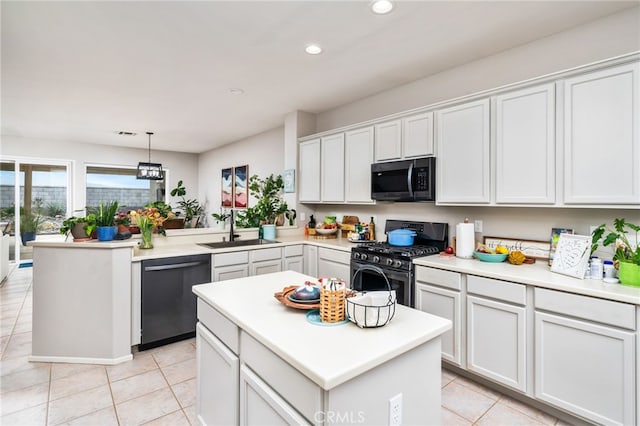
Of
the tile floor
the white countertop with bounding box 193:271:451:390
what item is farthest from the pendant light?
the white countertop with bounding box 193:271:451:390

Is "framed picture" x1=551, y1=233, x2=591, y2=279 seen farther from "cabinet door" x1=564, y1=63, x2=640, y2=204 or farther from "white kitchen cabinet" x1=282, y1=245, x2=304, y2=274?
"white kitchen cabinet" x1=282, y1=245, x2=304, y2=274

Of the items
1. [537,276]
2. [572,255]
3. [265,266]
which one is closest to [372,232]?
[265,266]

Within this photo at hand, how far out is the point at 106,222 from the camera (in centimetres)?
286

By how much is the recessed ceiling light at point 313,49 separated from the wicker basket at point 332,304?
87.1 inches

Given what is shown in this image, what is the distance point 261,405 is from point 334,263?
94.8 inches

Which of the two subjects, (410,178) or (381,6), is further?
(410,178)

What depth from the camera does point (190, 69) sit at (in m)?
3.21

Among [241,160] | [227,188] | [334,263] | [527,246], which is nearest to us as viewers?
[527,246]

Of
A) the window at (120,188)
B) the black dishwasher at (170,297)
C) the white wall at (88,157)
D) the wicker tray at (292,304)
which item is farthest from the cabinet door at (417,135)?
the white wall at (88,157)

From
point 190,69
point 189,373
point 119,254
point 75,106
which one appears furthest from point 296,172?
point 75,106

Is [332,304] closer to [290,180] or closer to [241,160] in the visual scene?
[290,180]

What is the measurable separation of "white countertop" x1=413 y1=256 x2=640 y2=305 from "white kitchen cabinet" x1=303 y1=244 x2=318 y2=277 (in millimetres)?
1436

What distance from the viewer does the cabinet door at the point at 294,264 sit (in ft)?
12.7

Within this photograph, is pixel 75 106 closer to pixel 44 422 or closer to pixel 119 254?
pixel 119 254
